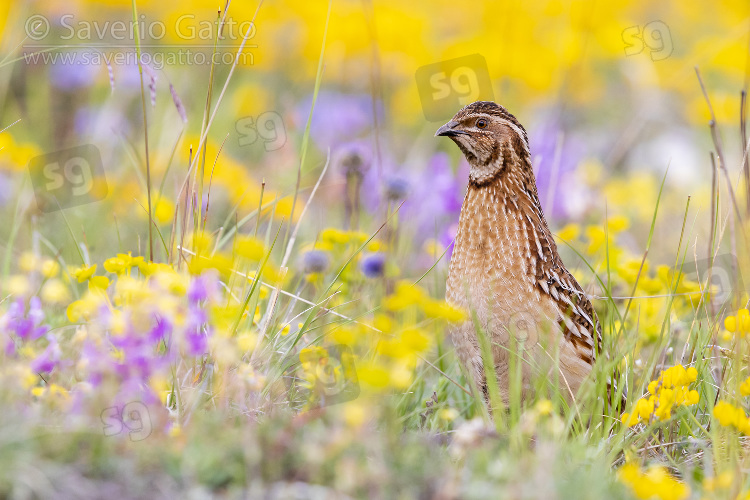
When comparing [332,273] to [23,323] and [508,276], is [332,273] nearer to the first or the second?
[508,276]

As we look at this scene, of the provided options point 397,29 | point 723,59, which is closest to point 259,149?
point 397,29

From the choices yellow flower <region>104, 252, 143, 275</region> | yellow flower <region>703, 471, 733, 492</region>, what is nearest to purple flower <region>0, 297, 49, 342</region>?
yellow flower <region>104, 252, 143, 275</region>

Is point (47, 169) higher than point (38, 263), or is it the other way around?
point (47, 169)

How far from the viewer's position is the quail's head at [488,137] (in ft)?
14.2

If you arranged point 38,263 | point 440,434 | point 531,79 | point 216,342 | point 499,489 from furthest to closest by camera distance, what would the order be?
point 531,79
point 38,263
point 440,434
point 216,342
point 499,489

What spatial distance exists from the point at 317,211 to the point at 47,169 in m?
2.13

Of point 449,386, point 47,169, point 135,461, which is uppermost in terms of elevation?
point 47,169

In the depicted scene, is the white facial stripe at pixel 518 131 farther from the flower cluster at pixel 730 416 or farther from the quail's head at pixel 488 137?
the flower cluster at pixel 730 416

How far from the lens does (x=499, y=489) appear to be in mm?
2465

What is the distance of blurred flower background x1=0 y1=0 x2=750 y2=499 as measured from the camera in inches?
102

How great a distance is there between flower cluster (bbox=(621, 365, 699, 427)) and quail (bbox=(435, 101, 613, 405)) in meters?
0.43

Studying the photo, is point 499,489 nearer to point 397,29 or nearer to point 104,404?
point 104,404

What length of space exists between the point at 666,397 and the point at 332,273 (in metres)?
2.18

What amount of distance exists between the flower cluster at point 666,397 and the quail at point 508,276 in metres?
0.43
